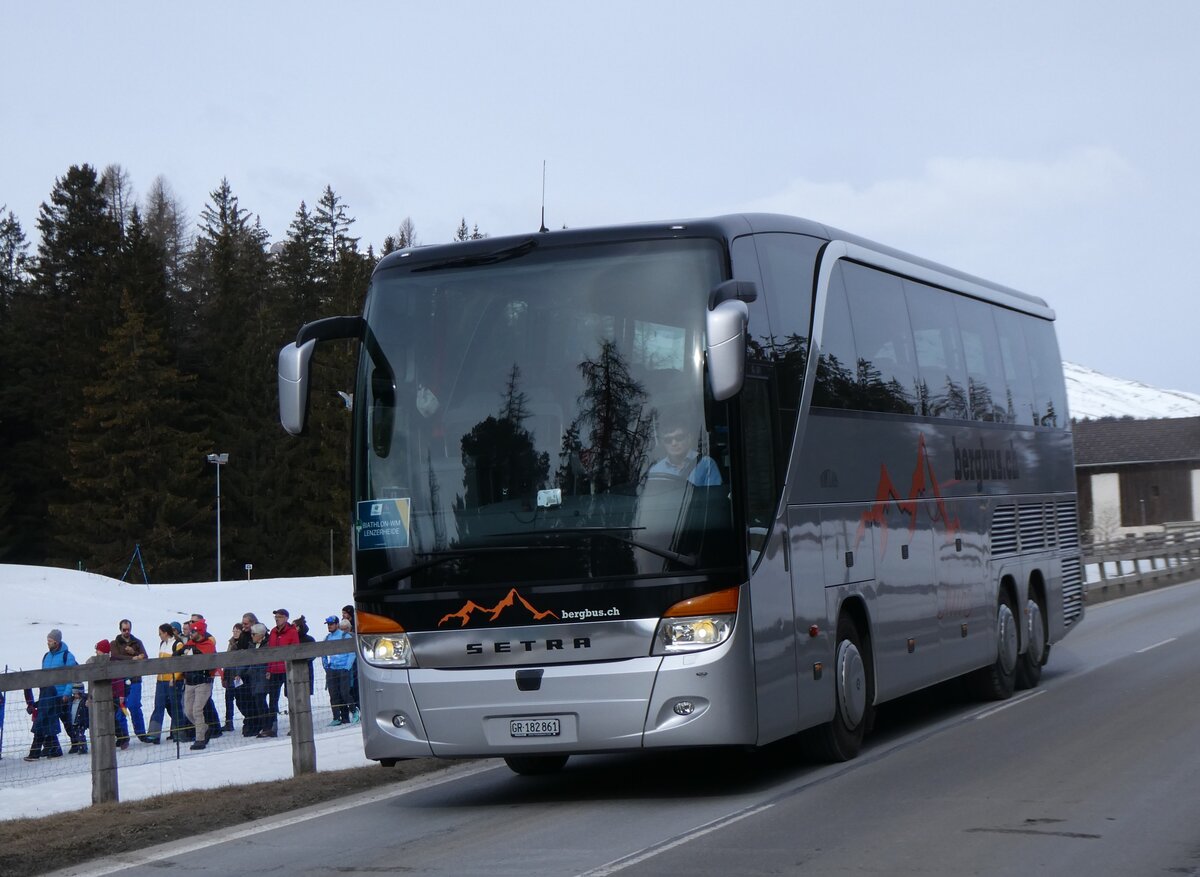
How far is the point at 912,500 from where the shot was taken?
43.9ft

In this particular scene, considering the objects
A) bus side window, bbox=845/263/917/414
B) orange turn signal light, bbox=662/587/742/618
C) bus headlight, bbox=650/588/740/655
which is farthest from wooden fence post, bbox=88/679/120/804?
bus side window, bbox=845/263/917/414

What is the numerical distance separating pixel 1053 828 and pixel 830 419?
13.0ft

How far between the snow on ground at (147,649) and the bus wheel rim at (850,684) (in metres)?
4.48

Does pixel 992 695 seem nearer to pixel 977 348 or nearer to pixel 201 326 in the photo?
pixel 977 348

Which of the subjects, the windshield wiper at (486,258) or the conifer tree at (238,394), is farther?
the conifer tree at (238,394)

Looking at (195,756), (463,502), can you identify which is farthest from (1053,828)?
(195,756)

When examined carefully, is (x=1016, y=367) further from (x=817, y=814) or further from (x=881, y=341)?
(x=817, y=814)

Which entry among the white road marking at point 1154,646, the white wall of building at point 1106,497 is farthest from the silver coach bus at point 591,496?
the white wall of building at point 1106,497

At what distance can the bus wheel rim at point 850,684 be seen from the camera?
11.5 meters

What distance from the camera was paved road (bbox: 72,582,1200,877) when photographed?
7.92 metres

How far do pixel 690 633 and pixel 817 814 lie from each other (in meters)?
1.27

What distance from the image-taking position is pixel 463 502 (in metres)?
10.0

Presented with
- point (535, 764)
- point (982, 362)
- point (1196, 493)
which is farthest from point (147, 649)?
point (1196, 493)

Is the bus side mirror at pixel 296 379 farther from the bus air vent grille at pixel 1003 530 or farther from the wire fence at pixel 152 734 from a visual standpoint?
the bus air vent grille at pixel 1003 530
